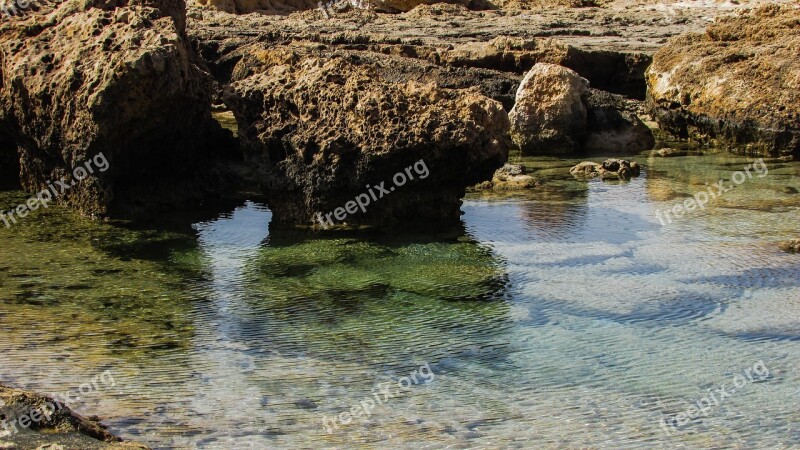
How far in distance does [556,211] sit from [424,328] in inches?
152

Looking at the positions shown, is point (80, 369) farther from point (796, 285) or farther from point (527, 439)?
point (796, 285)

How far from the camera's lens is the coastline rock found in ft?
13.7

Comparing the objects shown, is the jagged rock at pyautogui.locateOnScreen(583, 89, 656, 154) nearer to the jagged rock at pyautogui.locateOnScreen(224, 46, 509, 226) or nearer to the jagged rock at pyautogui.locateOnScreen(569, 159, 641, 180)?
the jagged rock at pyautogui.locateOnScreen(569, 159, 641, 180)

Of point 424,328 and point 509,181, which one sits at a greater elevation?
point 509,181

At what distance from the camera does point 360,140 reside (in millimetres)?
9094

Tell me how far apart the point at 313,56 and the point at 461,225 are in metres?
2.40

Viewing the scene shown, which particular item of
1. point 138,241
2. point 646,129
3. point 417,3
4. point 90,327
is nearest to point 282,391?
point 90,327

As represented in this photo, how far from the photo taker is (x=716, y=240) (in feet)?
29.7

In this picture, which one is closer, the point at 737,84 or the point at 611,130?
the point at 737,84

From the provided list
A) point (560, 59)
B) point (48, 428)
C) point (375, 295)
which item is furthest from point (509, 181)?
point (48, 428)

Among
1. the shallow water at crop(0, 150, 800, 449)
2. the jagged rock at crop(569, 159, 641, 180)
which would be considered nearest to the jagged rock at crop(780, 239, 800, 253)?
the shallow water at crop(0, 150, 800, 449)

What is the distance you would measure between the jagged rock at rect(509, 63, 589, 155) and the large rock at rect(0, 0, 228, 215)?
5.32m
